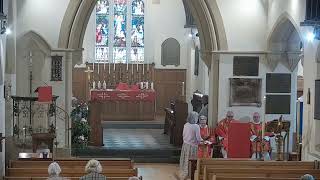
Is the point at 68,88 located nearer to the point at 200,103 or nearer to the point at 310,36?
the point at 200,103

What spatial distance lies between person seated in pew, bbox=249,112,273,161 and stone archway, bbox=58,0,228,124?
→ 165cm

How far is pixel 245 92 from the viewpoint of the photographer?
1650 centimetres

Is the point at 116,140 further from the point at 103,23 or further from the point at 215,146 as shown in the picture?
the point at 103,23

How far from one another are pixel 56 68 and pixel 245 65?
15.7 feet

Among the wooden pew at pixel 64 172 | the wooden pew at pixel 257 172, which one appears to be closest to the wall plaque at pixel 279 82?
the wooden pew at pixel 257 172

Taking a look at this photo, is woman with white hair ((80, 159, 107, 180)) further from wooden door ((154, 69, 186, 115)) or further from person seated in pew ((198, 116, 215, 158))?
wooden door ((154, 69, 186, 115))

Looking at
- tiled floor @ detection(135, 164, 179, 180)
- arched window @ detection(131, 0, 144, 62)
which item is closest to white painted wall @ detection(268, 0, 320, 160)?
tiled floor @ detection(135, 164, 179, 180)

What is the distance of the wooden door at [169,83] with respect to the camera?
24719mm

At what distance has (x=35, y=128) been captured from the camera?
15.9 m

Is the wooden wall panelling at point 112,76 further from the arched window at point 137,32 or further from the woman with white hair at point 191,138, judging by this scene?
the woman with white hair at point 191,138

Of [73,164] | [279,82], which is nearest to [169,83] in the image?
[279,82]

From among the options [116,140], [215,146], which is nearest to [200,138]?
[215,146]

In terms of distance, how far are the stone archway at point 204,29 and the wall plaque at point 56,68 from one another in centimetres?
34

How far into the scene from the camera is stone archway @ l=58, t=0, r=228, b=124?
53.1 feet
